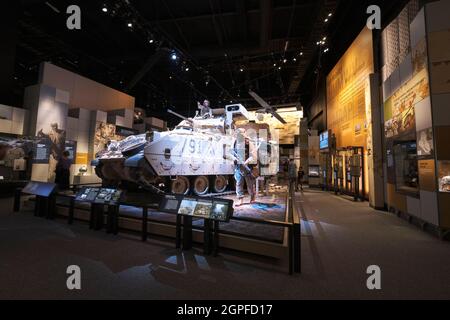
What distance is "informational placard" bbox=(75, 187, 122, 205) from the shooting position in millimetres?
4133

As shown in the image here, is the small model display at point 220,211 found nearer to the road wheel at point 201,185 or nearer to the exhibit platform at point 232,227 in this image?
the exhibit platform at point 232,227

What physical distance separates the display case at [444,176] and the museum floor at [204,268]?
3.13 feet

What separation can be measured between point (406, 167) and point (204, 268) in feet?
19.6

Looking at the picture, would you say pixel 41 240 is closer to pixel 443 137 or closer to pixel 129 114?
pixel 443 137

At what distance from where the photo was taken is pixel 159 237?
4090mm

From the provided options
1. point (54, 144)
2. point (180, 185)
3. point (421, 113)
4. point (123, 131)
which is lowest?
point (180, 185)

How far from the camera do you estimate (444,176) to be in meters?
4.36

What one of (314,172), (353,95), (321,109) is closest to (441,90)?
(353,95)

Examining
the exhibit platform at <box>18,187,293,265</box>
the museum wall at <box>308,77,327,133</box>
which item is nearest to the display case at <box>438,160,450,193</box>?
the exhibit platform at <box>18,187,293,265</box>

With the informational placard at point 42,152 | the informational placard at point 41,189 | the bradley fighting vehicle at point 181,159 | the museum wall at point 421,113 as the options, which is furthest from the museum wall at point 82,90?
the museum wall at point 421,113

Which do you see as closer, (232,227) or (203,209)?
(203,209)

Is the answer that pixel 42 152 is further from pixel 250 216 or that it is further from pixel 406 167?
pixel 406 167

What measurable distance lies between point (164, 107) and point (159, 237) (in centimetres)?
1834

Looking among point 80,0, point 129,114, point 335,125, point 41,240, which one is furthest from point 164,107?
point 41,240
